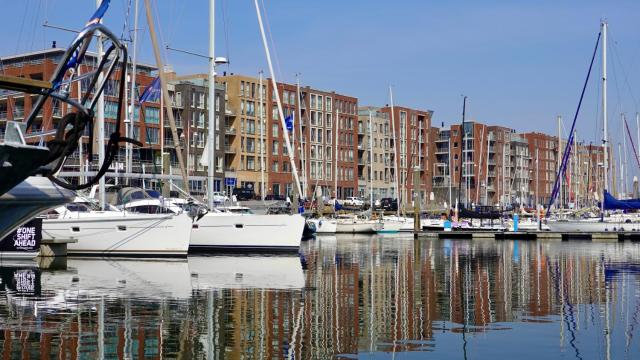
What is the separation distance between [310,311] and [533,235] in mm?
56742

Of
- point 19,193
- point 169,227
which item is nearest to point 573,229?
point 169,227

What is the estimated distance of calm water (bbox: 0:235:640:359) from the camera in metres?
16.0

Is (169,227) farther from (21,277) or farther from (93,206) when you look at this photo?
(21,277)

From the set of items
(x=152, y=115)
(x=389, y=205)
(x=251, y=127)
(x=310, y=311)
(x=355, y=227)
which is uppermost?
(x=251, y=127)

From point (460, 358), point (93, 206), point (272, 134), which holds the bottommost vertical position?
point (460, 358)

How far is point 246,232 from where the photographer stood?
43.7 metres

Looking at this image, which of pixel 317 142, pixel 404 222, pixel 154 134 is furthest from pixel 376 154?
pixel 404 222

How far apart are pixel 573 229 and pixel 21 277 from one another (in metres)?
57.8

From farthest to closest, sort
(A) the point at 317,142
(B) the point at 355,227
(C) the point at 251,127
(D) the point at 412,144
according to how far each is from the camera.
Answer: (D) the point at 412,144
(A) the point at 317,142
(C) the point at 251,127
(B) the point at 355,227

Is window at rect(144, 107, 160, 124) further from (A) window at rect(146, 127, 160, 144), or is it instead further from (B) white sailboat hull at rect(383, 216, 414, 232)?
(B) white sailboat hull at rect(383, 216, 414, 232)

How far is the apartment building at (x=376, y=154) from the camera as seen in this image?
14938 centimetres

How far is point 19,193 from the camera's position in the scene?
1366cm

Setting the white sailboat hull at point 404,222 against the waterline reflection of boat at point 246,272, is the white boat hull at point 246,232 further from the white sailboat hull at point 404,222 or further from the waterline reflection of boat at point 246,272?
the white sailboat hull at point 404,222

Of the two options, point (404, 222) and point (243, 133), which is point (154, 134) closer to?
point (243, 133)
